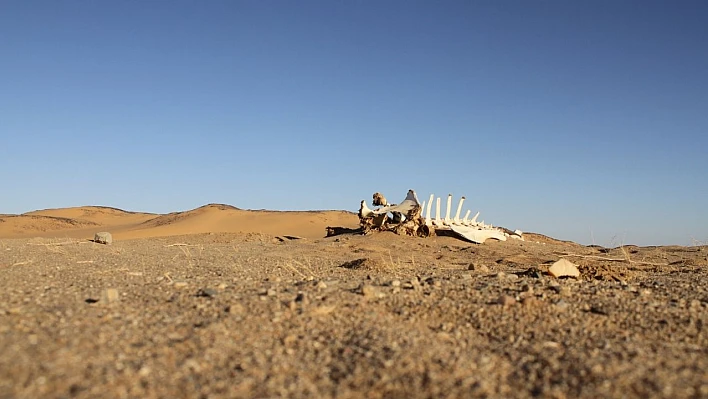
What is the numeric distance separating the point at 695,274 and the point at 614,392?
473 centimetres

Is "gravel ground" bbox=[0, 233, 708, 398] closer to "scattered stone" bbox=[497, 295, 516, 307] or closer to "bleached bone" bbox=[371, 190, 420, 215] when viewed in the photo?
"scattered stone" bbox=[497, 295, 516, 307]

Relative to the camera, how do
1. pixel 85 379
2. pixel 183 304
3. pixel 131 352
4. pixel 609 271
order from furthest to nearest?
pixel 609 271
pixel 183 304
pixel 131 352
pixel 85 379

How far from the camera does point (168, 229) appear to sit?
816 inches

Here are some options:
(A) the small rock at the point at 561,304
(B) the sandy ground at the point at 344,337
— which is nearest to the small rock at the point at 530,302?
(B) the sandy ground at the point at 344,337

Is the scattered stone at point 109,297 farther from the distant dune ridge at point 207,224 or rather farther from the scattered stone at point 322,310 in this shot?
the distant dune ridge at point 207,224

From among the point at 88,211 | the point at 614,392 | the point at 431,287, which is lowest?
the point at 614,392

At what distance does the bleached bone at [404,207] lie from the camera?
11680mm

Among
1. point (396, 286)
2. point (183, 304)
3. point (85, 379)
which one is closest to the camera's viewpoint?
point (85, 379)

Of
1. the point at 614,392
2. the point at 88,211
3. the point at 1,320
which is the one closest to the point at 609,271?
the point at 614,392

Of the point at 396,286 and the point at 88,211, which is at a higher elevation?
the point at 88,211

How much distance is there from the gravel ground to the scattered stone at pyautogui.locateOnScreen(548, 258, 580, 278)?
0.60 m

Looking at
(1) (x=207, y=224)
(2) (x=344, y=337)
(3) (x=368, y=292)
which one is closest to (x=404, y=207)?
(3) (x=368, y=292)

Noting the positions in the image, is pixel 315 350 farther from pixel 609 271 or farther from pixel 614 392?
pixel 609 271

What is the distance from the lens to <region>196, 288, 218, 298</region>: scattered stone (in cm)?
369
